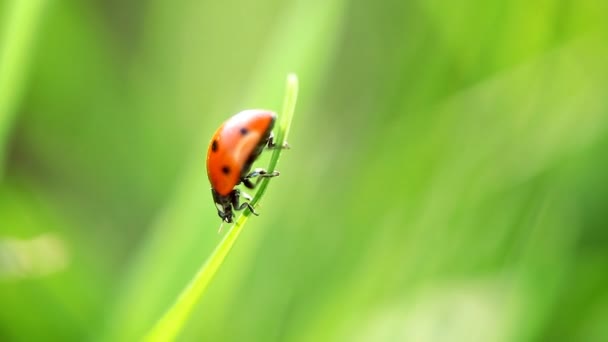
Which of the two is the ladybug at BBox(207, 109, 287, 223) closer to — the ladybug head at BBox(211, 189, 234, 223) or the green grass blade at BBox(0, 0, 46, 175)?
the ladybug head at BBox(211, 189, 234, 223)

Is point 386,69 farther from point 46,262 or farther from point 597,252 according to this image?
point 46,262

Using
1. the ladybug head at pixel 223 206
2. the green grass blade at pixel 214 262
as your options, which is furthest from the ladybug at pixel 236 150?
the green grass blade at pixel 214 262

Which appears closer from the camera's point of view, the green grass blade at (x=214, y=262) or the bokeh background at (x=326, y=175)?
the green grass blade at (x=214, y=262)

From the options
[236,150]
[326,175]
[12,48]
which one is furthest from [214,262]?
[326,175]

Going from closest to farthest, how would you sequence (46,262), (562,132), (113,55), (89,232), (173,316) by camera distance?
(173,316)
(46,262)
(562,132)
(89,232)
(113,55)

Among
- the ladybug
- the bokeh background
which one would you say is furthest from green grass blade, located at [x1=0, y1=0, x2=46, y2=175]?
the ladybug

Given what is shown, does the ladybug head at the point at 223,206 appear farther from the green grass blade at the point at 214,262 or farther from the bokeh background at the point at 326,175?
the green grass blade at the point at 214,262

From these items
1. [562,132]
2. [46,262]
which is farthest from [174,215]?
[562,132]

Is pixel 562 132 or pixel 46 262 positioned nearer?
pixel 46 262
